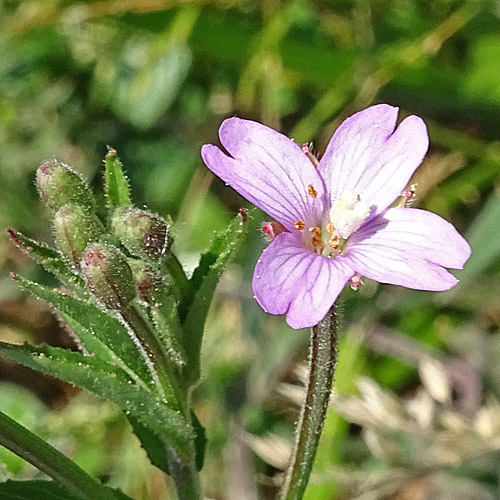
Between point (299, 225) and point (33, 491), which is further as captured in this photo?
point (299, 225)

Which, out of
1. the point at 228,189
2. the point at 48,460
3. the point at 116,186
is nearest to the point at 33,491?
the point at 48,460

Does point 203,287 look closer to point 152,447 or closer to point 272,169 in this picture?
point 272,169

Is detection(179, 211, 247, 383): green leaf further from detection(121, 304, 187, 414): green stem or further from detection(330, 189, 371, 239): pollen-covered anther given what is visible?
detection(330, 189, 371, 239): pollen-covered anther

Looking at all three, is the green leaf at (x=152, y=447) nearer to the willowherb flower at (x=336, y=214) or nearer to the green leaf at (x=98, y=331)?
the green leaf at (x=98, y=331)

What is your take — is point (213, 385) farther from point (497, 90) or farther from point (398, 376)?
point (497, 90)

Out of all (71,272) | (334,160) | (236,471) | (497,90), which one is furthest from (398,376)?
(71,272)

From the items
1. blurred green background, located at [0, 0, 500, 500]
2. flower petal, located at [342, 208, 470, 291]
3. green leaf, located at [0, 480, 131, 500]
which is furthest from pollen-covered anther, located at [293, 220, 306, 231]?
blurred green background, located at [0, 0, 500, 500]

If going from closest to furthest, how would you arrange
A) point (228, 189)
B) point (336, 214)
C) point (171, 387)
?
point (171, 387) → point (336, 214) → point (228, 189)
